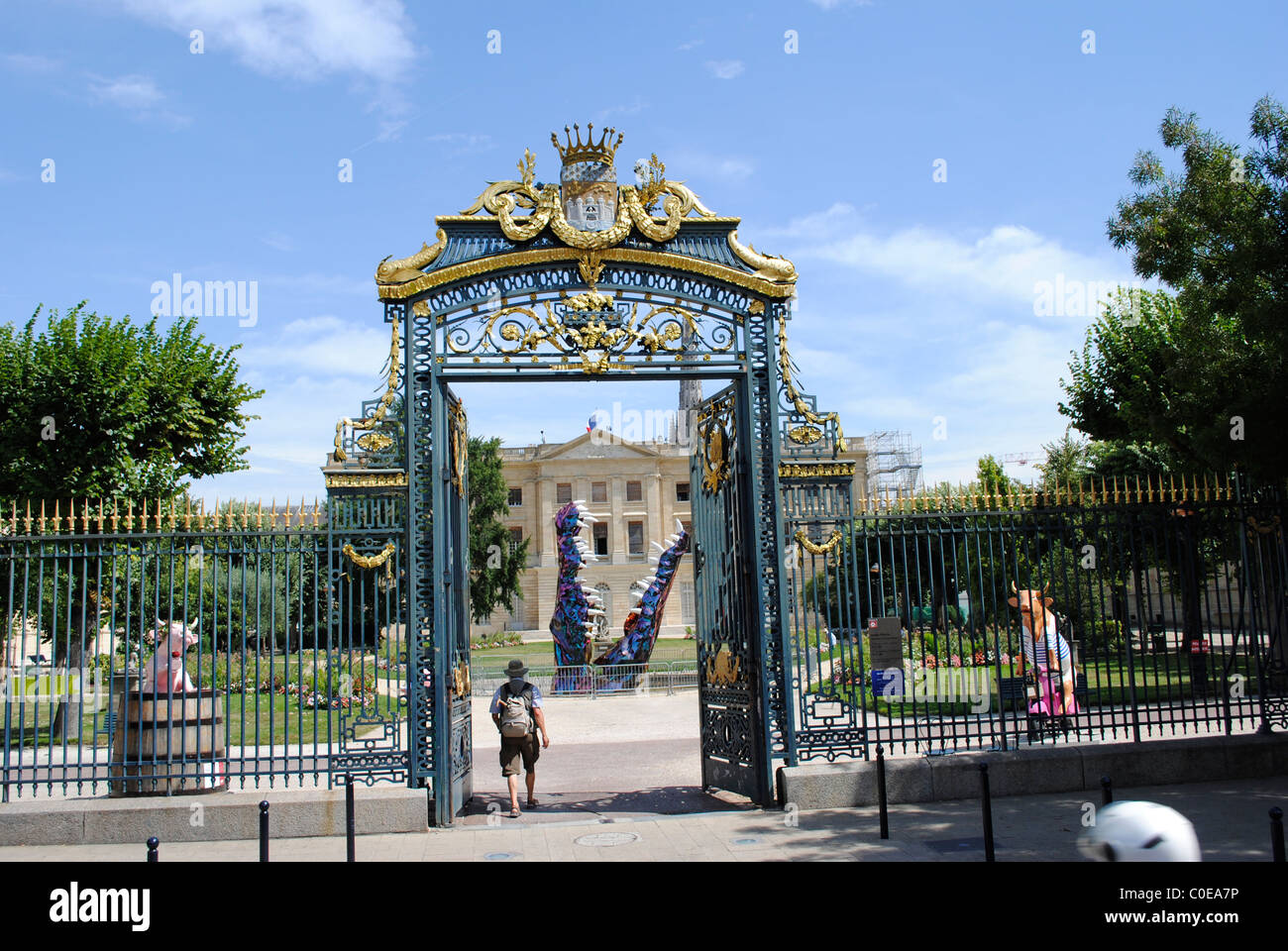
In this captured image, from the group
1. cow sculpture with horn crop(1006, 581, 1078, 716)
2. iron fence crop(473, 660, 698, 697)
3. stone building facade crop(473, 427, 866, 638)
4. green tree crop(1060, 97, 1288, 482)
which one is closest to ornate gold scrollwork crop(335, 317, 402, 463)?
cow sculpture with horn crop(1006, 581, 1078, 716)

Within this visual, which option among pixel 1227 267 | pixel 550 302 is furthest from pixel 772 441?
pixel 1227 267

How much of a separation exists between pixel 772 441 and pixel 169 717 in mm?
5883

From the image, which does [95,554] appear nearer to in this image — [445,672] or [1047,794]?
[445,672]

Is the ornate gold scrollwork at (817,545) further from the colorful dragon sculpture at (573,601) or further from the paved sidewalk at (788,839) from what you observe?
the colorful dragon sculpture at (573,601)

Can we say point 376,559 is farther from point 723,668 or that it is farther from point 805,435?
point 805,435

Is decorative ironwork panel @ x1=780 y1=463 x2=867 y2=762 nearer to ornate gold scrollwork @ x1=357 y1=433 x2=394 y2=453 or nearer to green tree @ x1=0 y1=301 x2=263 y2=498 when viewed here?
ornate gold scrollwork @ x1=357 y1=433 x2=394 y2=453

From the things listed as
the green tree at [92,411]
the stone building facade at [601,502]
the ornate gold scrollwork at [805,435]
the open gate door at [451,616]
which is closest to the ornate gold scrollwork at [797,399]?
the ornate gold scrollwork at [805,435]

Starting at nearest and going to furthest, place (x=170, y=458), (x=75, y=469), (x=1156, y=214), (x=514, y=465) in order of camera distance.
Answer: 1. (x=1156, y=214)
2. (x=75, y=469)
3. (x=170, y=458)
4. (x=514, y=465)

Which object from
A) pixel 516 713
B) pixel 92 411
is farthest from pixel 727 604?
pixel 92 411

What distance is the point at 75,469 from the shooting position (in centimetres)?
1510

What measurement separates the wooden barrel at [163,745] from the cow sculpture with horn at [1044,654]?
7376mm

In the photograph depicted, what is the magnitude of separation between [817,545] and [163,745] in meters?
6.19

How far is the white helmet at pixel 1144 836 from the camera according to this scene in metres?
3.32

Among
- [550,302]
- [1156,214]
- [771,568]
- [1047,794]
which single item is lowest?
[1047,794]
